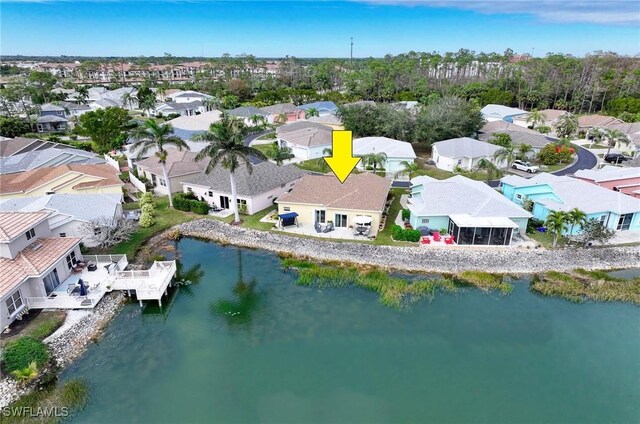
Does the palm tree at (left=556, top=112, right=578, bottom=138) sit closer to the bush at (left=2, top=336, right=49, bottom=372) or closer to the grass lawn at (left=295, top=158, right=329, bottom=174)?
the grass lawn at (left=295, top=158, right=329, bottom=174)

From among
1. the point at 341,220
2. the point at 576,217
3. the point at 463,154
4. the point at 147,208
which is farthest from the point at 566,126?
the point at 147,208

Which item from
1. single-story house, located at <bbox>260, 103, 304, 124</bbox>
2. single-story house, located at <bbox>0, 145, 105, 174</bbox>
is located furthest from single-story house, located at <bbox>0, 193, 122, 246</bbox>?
single-story house, located at <bbox>260, 103, 304, 124</bbox>

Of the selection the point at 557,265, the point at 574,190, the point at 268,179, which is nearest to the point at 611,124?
the point at 574,190

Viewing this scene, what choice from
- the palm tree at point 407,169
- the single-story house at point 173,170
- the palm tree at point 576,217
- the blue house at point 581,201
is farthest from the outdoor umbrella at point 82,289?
the blue house at point 581,201

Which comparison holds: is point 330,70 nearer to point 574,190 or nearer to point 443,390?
point 574,190

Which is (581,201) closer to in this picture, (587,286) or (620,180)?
(620,180)
